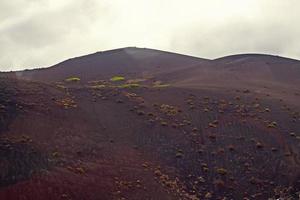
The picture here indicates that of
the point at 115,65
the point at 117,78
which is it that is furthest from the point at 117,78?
the point at 115,65

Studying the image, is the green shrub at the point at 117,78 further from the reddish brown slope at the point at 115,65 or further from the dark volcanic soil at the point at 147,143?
the dark volcanic soil at the point at 147,143

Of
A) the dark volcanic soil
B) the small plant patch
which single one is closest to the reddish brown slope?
the small plant patch

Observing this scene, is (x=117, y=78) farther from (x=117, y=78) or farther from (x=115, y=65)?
(x=115, y=65)

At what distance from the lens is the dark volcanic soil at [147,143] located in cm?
3700

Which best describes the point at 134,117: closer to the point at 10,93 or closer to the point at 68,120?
the point at 68,120

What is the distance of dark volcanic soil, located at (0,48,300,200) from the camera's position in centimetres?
3700

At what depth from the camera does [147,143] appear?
46781 millimetres

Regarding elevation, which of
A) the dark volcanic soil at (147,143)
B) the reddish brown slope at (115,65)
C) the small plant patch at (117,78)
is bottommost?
the dark volcanic soil at (147,143)

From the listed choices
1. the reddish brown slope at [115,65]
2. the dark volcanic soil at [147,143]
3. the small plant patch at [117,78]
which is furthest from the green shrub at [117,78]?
the dark volcanic soil at [147,143]

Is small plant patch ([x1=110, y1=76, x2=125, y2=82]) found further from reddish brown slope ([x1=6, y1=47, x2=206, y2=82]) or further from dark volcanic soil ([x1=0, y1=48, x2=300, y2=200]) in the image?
dark volcanic soil ([x1=0, y1=48, x2=300, y2=200])

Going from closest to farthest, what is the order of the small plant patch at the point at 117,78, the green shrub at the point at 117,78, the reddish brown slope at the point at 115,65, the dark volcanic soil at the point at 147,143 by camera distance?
1. the dark volcanic soil at the point at 147,143
2. the small plant patch at the point at 117,78
3. the green shrub at the point at 117,78
4. the reddish brown slope at the point at 115,65

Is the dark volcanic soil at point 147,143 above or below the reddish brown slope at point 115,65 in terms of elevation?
below

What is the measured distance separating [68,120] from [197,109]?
15.2 meters

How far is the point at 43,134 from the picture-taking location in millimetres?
43062
